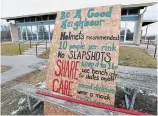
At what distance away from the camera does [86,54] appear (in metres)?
2.49

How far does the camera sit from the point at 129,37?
13.6m

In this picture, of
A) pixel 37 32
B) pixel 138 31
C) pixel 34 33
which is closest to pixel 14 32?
pixel 34 33

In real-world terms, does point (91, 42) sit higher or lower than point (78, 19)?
lower

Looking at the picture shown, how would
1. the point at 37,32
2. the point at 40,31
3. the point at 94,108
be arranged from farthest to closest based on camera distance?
the point at 37,32 < the point at 40,31 < the point at 94,108

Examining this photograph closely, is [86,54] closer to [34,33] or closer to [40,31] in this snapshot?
[40,31]

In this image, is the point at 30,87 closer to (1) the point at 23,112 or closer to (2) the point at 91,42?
(1) the point at 23,112

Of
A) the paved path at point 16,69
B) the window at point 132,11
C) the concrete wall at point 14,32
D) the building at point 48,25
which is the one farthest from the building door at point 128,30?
the concrete wall at point 14,32

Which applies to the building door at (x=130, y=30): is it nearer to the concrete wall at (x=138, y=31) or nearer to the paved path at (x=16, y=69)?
the concrete wall at (x=138, y=31)

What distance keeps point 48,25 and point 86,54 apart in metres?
15.9

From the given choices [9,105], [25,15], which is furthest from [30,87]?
[25,15]

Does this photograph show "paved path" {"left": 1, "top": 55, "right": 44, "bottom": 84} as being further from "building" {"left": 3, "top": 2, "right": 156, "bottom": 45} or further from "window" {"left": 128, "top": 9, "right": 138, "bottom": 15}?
"window" {"left": 128, "top": 9, "right": 138, "bottom": 15}

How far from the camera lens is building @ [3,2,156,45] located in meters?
12.8

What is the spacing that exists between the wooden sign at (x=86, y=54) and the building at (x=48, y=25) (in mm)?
10285

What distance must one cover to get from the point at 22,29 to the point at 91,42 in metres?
20.0
